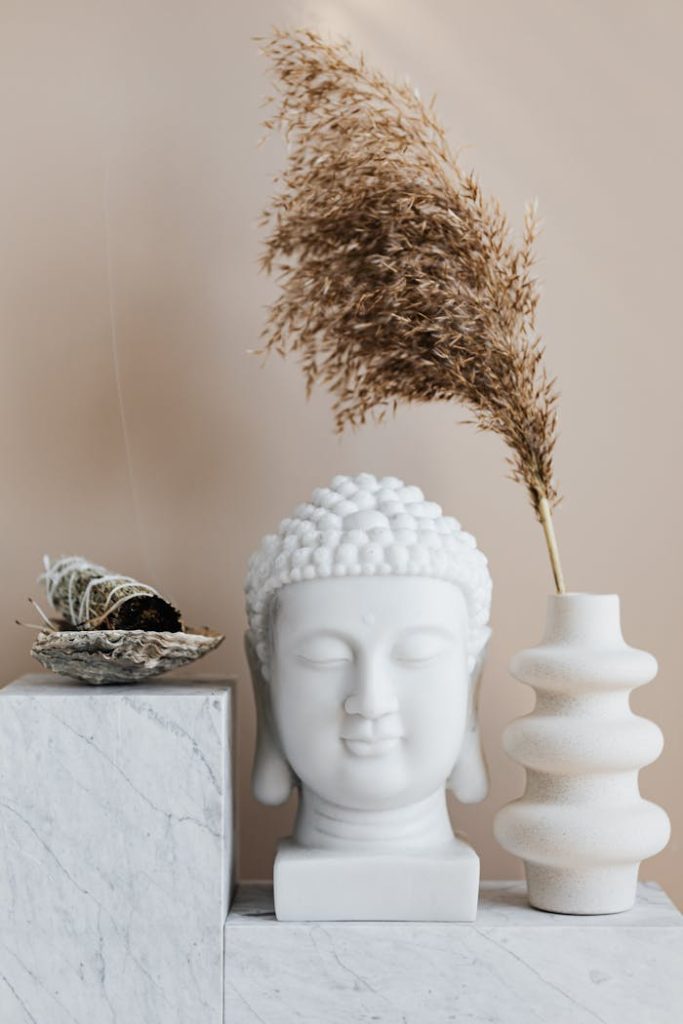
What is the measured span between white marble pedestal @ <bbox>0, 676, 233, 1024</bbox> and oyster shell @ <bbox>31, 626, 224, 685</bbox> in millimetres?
55

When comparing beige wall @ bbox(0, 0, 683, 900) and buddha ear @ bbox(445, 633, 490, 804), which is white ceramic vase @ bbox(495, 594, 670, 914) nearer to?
buddha ear @ bbox(445, 633, 490, 804)

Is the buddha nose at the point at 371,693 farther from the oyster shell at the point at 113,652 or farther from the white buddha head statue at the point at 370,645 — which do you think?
the oyster shell at the point at 113,652

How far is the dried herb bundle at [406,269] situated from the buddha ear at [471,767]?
207 millimetres

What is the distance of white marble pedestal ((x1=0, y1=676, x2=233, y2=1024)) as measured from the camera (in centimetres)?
146

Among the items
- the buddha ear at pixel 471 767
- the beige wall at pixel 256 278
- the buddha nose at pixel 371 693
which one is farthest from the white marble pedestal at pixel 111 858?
the beige wall at pixel 256 278

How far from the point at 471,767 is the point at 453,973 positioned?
28cm

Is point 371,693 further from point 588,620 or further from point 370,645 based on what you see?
point 588,620

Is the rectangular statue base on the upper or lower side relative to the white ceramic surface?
lower

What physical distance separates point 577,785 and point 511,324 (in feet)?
1.97

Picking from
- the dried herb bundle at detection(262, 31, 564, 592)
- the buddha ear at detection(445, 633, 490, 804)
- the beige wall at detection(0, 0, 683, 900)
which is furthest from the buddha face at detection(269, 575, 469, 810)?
the beige wall at detection(0, 0, 683, 900)

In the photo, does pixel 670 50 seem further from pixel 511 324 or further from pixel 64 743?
pixel 64 743

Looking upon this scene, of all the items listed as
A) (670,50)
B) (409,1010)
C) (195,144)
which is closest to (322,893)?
(409,1010)

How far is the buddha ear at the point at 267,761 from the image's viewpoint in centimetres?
164

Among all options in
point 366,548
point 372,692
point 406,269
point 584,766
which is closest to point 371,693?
point 372,692
